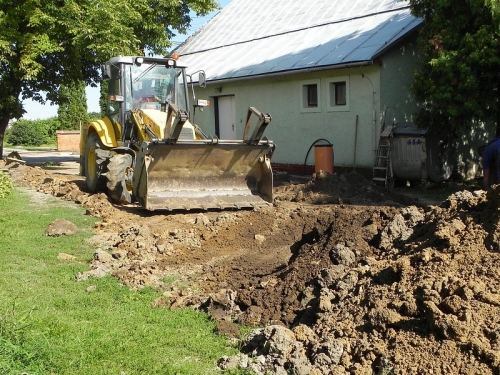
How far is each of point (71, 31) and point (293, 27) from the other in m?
7.80

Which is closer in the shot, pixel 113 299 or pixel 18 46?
pixel 113 299

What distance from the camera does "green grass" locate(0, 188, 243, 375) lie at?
4883mm

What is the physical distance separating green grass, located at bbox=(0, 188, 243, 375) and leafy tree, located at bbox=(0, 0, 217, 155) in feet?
38.7

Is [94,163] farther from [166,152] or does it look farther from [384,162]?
[384,162]

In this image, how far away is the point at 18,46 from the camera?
19.4 meters

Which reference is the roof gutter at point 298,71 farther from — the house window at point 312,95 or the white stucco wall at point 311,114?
the house window at point 312,95

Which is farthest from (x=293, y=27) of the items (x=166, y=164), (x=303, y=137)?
(x=166, y=164)

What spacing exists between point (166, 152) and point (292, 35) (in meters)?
12.1

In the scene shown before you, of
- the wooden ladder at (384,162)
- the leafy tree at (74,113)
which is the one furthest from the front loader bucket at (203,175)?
the leafy tree at (74,113)

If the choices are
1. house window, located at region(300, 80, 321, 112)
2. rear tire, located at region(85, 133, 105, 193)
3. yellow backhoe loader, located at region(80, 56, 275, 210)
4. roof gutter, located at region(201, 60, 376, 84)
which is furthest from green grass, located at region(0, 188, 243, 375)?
house window, located at region(300, 80, 321, 112)

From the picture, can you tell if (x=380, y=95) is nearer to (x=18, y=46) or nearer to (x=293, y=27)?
(x=293, y=27)

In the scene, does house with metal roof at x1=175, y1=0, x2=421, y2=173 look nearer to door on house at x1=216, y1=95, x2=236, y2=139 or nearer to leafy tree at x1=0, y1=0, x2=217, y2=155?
door on house at x1=216, y1=95, x2=236, y2=139

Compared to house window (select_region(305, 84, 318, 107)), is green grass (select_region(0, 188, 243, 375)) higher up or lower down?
lower down

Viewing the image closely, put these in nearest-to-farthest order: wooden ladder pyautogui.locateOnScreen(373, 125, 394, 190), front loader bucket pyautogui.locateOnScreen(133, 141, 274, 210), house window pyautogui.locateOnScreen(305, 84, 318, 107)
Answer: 1. front loader bucket pyautogui.locateOnScreen(133, 141, 274, 210)
2. wooden ladder pyautogui.locateOnScreen(373, 125, 394, 190)
3. house window pyautogui.locateOnScreen(305, 84, 318, 107)
